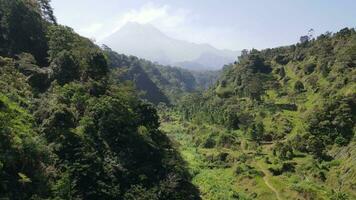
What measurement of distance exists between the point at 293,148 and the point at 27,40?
140ft

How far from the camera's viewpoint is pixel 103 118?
5438 cm

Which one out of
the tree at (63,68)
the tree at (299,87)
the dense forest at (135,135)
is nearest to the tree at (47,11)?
the dense forest at (135,135)

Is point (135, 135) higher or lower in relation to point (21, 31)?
lower

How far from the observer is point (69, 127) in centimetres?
5066

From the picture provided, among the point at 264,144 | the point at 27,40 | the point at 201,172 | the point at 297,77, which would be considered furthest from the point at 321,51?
the point at 27,40

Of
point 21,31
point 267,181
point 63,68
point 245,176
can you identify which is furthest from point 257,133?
point 21,31

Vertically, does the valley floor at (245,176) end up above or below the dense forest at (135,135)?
below

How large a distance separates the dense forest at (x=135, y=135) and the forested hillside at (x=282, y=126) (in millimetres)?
230

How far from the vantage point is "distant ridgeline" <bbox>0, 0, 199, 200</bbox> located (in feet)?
139

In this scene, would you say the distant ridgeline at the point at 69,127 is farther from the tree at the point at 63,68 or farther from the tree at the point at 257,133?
the tree at the point at 257,133

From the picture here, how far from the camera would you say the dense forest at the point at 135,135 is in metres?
45.8

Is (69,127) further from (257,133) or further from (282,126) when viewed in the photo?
(282,126)

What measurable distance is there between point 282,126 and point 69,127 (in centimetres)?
4557

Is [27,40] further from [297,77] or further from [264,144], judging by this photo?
[297,77]
